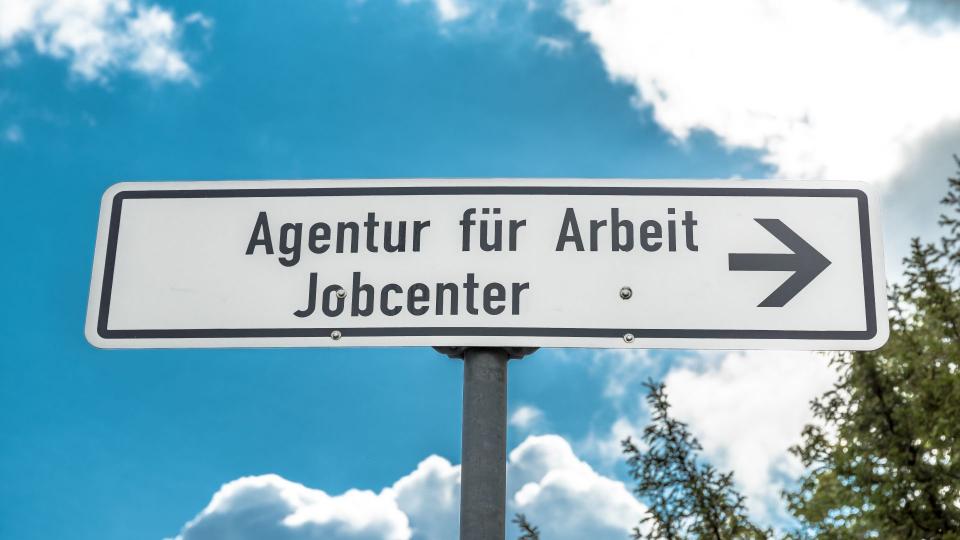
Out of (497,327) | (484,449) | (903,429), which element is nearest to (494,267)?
(497,327)

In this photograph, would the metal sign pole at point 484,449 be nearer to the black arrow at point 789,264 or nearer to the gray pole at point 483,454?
the gray pole at point 483,454

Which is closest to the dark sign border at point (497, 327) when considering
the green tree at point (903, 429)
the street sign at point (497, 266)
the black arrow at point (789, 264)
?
the street sign at point (497, 266)

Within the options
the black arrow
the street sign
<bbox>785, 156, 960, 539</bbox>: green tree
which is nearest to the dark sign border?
the street sign

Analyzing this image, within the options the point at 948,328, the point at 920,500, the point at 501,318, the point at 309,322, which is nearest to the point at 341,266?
the point at 309,322

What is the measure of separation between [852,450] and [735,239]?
9.58 meters

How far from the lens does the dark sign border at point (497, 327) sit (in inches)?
97.2

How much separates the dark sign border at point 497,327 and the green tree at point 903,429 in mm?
8011

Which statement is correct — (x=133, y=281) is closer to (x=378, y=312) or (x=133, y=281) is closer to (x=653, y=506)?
(x=378, y=312)

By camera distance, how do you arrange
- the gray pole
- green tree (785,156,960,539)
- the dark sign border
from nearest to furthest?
1. the gray pole
2. the dark sign border
3. green tree (785,156,960,539)

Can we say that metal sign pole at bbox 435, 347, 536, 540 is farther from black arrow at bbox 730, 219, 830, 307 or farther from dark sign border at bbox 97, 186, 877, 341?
black arrow at bbox 730, 219, 830, 307

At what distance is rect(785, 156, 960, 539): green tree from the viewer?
33.2 feet

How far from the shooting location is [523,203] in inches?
104

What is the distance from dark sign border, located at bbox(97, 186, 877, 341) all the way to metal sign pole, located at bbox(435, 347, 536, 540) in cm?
13

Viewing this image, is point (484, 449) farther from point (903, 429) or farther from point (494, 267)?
point (903, 429)
